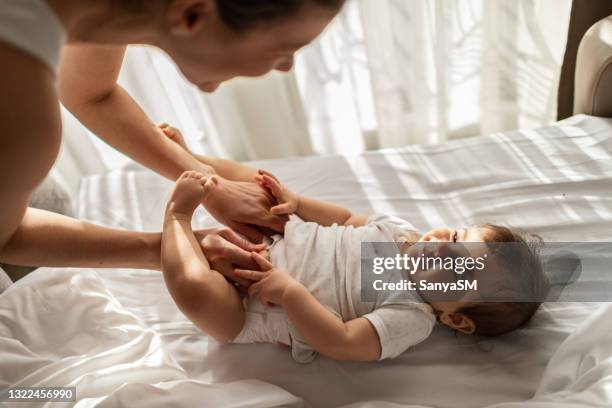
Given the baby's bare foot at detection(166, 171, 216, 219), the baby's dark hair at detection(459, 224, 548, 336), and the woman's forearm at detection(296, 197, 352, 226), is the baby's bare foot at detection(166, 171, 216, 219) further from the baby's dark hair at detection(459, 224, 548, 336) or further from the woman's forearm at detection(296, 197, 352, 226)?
the baby's dark hair at detection(459, 224, 548, 336)

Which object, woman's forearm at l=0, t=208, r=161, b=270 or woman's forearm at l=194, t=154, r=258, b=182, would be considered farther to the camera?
woman's forearm at l=194, t=154, r=258, b=182

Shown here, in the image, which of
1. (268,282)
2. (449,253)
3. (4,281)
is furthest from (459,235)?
(4,281)

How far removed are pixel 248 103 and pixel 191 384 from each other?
97cm

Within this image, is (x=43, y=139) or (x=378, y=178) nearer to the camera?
(x=43, y=139)

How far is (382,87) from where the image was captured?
1757 millimetres

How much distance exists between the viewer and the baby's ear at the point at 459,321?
1104mm

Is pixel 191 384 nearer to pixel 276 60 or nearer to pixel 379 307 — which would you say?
pixel 379 307

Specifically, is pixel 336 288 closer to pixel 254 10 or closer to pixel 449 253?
pixel 449 253

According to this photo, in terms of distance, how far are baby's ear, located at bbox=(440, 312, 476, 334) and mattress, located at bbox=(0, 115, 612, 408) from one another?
32 mm

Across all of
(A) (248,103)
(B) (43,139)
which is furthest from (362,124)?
(B) (43,139)

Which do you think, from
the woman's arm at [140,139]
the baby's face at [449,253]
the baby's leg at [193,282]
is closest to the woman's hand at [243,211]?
the woman's arm at [140,139]

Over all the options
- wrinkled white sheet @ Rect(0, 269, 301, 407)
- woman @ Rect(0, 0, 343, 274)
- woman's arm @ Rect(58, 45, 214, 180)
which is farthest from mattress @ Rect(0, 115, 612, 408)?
woman @ Rect(0, 0, 343, 274)

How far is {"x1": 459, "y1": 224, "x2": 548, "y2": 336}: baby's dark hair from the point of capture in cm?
108

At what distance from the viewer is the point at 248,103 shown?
1746 mm
